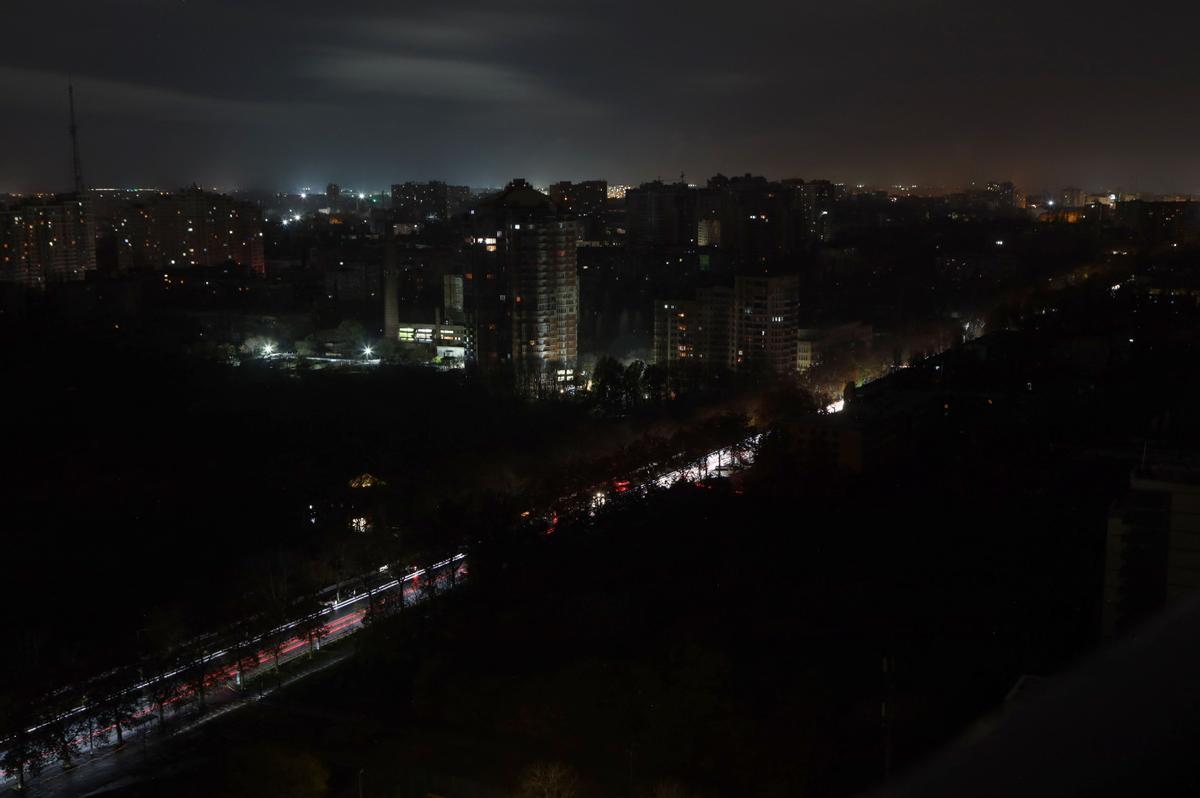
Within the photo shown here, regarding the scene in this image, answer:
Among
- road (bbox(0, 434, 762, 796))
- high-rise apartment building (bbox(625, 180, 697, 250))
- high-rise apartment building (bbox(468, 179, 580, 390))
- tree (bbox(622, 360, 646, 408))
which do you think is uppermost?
high-rise apartment building (bbox(625, 180, 697, 250))

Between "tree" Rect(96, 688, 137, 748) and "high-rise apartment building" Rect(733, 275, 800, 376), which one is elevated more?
"high-rise apartment building" Rect(733, 275, 800, 376)

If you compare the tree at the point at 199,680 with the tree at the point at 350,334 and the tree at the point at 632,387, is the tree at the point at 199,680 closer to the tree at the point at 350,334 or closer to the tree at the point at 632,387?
the tree at the point at 632,387

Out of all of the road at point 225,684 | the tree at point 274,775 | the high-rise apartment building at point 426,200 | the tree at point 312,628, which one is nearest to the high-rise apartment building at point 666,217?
the high-rise apartment building at point 426,200

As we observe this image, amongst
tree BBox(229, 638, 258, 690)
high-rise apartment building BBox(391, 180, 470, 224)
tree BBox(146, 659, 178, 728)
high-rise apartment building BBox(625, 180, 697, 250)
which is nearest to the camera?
tree BBox(146, 659, 178, 728)

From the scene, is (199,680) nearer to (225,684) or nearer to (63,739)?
(225,684)

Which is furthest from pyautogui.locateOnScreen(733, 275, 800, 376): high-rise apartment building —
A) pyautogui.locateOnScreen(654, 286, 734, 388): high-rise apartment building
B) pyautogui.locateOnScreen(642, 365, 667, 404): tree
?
pyautogui.locateOnScreen(642, 365, 667, 404): tree

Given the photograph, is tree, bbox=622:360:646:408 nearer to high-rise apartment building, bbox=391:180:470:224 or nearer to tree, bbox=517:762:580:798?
tree, bbox=517:762:580:798
